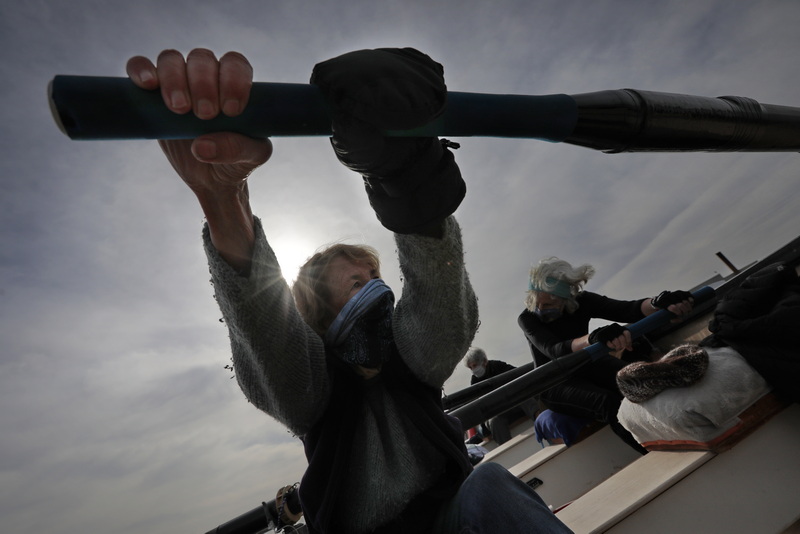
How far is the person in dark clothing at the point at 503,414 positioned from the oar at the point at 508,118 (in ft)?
17.2

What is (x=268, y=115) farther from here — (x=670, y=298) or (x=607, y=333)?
(x=670, y=298)

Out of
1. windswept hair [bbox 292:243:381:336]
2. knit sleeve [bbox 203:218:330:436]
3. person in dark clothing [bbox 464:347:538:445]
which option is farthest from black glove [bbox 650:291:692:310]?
person in dark clothing [bbox 464:347:538:445]

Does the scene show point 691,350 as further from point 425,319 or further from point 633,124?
point 633,124

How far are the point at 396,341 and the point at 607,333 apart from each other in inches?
65.4

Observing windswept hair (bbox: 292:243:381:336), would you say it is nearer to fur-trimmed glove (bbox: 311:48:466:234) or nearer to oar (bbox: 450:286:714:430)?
oar (bbox: 450:286:714:430)

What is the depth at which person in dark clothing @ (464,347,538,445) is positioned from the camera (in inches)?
229

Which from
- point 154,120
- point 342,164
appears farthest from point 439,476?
point 154,120

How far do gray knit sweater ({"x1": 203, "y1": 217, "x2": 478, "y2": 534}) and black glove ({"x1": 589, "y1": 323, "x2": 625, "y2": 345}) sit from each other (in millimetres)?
1471

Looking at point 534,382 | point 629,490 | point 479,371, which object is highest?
point 479,371

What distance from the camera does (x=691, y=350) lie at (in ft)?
6.33

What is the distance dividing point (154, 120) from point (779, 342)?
2472 millimetres

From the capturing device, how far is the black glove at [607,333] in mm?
2303

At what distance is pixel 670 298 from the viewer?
2.52 metres

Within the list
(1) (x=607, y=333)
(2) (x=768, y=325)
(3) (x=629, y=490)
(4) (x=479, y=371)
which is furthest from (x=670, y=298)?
(4) (x=479, y=371)
